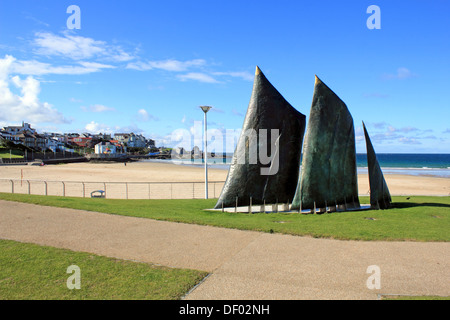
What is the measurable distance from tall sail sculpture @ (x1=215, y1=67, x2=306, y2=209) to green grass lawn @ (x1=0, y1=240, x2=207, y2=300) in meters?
Result: 6.49

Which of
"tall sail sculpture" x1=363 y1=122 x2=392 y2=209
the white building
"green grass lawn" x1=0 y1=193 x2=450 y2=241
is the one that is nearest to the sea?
the white building

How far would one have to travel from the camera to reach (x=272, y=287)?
4809 mm

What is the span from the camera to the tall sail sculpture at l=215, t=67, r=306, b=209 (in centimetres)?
1166

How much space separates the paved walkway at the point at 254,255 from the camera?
4805mm

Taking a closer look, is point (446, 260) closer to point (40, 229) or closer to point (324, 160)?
point (324, 160)

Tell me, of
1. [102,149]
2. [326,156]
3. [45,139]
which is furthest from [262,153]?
[45,139]

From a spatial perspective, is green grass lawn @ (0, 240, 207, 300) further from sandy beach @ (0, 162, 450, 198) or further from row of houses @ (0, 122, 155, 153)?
row of houses @ (0, 122, 155, 153)

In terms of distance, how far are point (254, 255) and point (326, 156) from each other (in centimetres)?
678

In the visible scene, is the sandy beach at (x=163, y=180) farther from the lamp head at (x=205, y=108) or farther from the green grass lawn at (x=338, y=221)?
the green grass lawn at (x=338, y=221)

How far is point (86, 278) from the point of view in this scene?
4.91 meters

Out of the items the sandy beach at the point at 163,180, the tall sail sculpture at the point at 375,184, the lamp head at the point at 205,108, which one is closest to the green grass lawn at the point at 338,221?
the tall sail sculpture at the point at 375,184
